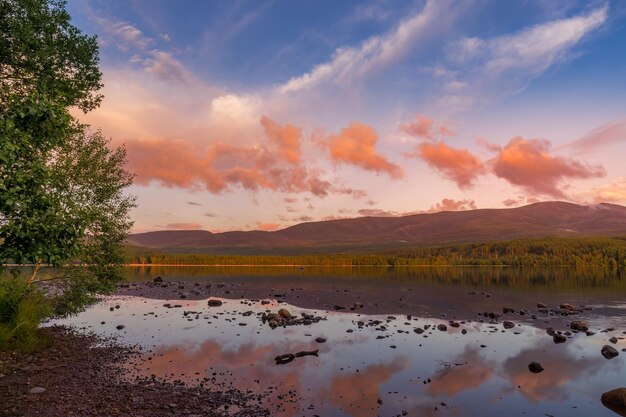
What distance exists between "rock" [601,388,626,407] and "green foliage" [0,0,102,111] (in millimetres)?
31426

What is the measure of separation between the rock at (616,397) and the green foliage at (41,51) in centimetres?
3143

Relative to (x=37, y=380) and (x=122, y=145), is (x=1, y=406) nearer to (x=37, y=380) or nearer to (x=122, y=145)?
(x=37, y=380)

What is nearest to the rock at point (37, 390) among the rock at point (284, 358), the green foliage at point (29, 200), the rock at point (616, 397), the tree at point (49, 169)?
the tree at point (49, 169)

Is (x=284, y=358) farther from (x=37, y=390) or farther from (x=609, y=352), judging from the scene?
(x=609, y=352)

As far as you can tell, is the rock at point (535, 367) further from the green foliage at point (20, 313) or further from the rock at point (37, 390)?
the green foliage at point (20, 313)

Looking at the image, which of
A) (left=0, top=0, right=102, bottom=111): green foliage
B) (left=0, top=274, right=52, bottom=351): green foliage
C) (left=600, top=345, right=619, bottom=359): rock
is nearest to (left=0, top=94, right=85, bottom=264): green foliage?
(left=0, top=0, right=102, bottom=111): green foliage

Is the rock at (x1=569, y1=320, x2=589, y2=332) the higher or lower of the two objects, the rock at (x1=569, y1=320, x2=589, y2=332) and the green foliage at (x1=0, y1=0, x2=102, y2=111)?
the lower

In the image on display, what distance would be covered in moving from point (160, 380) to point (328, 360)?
11.3m

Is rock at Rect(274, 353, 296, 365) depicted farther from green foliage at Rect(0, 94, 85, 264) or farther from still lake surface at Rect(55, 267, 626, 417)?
green foliage at Rect(0, 94, 85, 264)

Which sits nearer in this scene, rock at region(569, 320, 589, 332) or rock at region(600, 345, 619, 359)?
rock at region(600, 345, 619, 359)

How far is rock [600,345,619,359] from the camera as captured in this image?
96.1ft

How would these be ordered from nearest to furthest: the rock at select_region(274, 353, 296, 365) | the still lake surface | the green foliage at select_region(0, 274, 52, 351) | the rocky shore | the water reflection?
the rocky shore < the water reflection < the still lake surface < the green foliage at select_region(0, 274, 52, 351) < the rock at select_region(274, 353, 296, 365)

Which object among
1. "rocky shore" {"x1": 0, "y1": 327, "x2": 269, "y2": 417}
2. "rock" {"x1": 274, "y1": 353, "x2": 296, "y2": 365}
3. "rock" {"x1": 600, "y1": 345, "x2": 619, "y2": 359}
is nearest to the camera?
"rocky shore" {"x1": 0, "y1": 327, "x2": 269, "y2": 417}

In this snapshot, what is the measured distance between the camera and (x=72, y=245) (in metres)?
12.5
